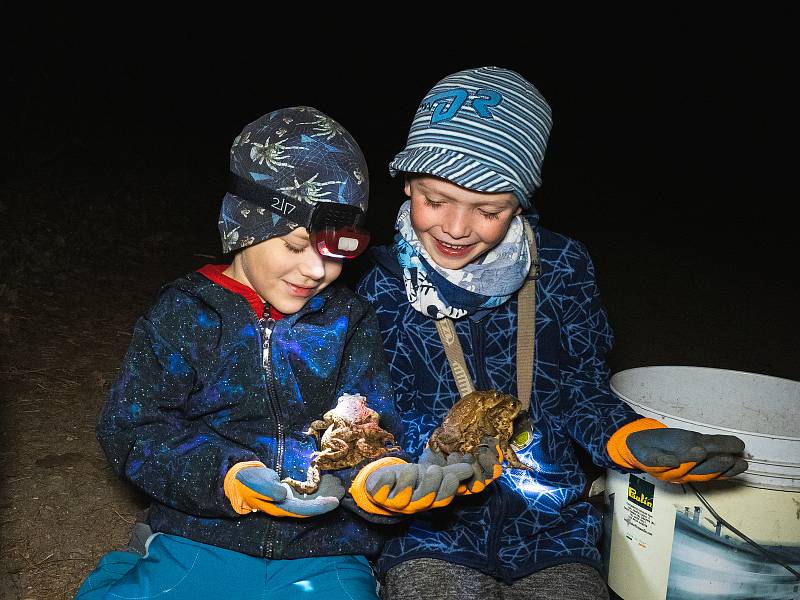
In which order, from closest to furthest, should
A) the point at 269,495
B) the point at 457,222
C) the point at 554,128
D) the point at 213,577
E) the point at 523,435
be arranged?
1. the point at 269,495
2. the point at 213,577
3. the point at 457,222
4. the point at 523,435
5. the point at 554,128

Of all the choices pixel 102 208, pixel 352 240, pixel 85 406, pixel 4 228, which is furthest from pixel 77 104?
pixel 352 240

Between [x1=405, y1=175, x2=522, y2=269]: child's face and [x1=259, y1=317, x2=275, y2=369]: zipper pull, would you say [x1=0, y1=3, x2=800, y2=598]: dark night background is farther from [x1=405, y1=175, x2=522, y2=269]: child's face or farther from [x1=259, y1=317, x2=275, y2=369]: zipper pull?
[x1=259, y1=317, x2=275, y2=369]: zipper pull

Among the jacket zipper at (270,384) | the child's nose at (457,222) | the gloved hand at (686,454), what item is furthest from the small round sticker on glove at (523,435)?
the jacket zipper at (270,384)

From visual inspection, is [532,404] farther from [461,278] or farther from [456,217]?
[456,217]

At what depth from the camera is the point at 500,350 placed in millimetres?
2459

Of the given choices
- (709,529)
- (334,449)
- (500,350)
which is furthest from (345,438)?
(709,529)

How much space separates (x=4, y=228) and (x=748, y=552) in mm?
5353

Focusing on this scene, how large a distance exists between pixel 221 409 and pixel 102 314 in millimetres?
3030

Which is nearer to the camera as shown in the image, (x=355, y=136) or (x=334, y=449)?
(x=334, y=449)

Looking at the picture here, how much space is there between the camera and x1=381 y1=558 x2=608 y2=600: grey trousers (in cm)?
219

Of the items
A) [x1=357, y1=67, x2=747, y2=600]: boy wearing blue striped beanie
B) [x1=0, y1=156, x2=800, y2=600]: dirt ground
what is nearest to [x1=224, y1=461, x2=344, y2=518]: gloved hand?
[x1=357, y1=67, x2=747, y2=600]: boy wearing blue striped beanie

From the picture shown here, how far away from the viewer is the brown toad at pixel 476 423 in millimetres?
2127

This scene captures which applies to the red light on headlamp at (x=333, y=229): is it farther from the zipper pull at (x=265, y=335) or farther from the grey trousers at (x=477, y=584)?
the grey trousers at (x=477, y=584)

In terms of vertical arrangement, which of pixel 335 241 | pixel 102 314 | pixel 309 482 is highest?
pixel 335 241
